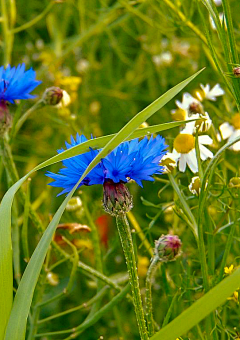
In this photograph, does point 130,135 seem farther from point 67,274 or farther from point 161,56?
point 161,56

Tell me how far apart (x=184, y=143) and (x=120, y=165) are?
0.17 meters

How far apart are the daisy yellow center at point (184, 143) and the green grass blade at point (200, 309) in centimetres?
28

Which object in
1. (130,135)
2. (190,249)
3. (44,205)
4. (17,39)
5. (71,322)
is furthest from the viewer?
(17,39)

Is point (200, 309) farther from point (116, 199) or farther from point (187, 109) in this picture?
point (187, 109)

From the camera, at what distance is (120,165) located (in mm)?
507

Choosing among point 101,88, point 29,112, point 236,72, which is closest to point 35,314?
point 29,112

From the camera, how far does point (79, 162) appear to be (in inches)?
20.6

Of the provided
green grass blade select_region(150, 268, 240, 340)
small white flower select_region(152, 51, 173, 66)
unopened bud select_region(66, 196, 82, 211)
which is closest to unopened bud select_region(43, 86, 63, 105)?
unopened bud select_region(66, 196, 82, 211)

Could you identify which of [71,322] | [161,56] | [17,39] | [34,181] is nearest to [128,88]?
[161,56]

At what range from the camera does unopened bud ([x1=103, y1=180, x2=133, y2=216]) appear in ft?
1.70

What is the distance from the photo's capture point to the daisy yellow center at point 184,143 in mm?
658

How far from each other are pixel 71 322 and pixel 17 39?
84 centimetres

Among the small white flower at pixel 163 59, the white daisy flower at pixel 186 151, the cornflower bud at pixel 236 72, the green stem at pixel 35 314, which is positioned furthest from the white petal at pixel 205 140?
the small white flower at pixel 163 59

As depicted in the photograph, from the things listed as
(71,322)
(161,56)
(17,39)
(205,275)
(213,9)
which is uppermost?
(17,39)
